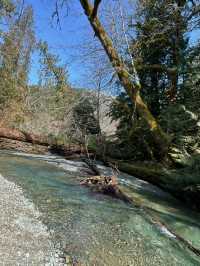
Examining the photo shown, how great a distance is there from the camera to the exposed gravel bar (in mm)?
3588

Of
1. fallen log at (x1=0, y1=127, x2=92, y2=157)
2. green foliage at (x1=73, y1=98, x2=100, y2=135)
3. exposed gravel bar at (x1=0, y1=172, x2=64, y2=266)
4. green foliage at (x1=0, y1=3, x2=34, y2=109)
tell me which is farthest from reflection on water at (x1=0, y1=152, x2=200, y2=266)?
green foliage at (x1=0, y1=3, x2=34, y2=109)

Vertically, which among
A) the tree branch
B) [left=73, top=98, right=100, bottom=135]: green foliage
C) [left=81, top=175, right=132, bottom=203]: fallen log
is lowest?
[left=81, top=175, right=132, bottom=203]: fallen log

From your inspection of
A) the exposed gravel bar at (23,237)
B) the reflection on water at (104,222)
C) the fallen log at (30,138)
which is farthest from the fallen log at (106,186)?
the fallen log at (30,138)

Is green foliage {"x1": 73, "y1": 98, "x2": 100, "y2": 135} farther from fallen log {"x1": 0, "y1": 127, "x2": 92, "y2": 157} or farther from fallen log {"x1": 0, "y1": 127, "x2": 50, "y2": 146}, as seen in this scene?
fallen log {"x1": 0, "y1": 127, "x2": 50, "y2": 146}

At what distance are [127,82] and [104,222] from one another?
19.2 feet

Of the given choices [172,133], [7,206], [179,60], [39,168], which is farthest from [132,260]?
[179,60]

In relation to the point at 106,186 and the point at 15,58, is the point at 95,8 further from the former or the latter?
the point at 15,58

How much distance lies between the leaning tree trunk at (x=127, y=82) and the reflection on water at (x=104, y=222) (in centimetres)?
218

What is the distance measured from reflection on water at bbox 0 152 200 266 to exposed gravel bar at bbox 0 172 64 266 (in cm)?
18

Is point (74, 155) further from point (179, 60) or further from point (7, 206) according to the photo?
point (7, 206)

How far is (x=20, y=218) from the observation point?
4.59m

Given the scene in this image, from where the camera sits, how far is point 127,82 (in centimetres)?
999

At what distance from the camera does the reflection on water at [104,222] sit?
408 cm

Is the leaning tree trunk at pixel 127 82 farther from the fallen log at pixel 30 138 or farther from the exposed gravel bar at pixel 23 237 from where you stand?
the exposed gravel bar at pixel 23 237
